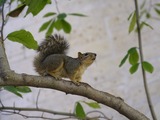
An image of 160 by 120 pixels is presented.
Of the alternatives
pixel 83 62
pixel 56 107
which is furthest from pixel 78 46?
pixel 83 62

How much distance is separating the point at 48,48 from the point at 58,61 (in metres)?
0.10

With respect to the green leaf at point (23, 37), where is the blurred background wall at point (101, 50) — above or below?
above

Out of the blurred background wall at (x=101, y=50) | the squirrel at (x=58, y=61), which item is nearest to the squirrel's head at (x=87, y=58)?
the squirrel at (x=58, y=61)

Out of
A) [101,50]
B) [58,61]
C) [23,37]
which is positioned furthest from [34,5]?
[101,50]

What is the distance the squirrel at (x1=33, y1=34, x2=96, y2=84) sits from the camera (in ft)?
2.39

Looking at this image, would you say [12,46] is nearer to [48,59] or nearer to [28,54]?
[28,54]

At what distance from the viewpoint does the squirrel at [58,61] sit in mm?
730

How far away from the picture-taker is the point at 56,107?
1646mm

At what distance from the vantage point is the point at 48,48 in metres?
0.83

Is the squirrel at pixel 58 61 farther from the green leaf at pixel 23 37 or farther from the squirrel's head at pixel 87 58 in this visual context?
the green leaf at pixel 23 37

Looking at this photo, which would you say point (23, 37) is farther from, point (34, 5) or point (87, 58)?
point (87, 58)

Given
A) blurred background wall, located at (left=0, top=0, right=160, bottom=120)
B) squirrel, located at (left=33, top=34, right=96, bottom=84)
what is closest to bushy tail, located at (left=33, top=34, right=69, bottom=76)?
squirrel, located at (left=33, top=34, right=96, bottom=84)

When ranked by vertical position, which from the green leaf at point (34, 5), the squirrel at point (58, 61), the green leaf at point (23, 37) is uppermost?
the squirrel at point (58, 61)

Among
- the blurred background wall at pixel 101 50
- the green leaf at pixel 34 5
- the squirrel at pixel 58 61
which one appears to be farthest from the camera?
the blurred background wall at pixel 101 50
